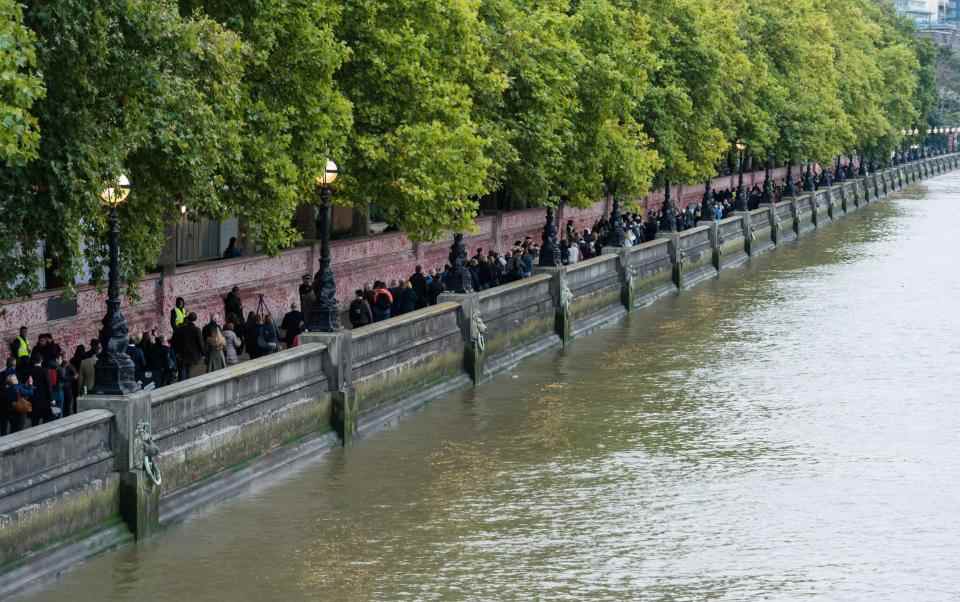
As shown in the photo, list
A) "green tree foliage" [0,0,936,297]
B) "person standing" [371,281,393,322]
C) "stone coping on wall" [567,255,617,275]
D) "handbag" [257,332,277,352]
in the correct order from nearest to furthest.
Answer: "green tree foliage" [0,0,936,297], "handbag" [257,332,277,352], "person standing" [371,281,393,322], "stone coping on wall" [567,255,617,275]

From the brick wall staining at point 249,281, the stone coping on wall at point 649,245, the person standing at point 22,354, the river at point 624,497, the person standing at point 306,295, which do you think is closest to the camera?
the river at point 624,497

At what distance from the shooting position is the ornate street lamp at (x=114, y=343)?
22219mm

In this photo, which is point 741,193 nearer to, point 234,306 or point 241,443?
point 234,306

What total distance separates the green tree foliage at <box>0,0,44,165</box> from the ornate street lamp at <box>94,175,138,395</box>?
7.23 feet

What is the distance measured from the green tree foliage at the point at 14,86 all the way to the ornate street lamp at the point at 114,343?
2204 mm

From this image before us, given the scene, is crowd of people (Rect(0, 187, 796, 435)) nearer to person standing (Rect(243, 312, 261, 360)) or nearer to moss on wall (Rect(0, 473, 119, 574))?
person standing (Rect(243, 312, 261, 360))

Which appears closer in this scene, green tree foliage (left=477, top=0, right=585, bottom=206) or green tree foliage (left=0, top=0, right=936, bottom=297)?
green tree foliage (left=0, top=0, right=936, bottom=297)

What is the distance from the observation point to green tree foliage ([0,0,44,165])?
19.7 meters

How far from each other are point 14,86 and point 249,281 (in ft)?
73.3

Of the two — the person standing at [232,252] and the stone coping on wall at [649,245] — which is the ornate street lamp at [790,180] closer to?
the stone coping on wall at [649,245]

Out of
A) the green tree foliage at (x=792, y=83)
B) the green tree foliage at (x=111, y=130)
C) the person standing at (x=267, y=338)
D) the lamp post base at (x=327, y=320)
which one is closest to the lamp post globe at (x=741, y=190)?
the green tree foliage at (x=792, y=83)

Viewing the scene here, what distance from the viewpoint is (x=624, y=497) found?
84.3ft

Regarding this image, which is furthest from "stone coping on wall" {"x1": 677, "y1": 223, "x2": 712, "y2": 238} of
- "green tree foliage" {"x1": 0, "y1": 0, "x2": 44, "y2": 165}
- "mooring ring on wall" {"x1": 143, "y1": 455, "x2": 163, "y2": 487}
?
"green tree foliage" {"x1": 0, "y1": 0, "x2": 44, "y2": 165}

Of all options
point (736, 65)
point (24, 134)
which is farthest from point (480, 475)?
point (736, 65)
